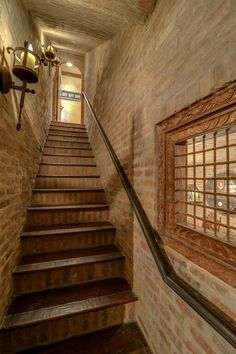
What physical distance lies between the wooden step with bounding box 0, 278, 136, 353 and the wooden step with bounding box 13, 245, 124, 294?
70 millimetres

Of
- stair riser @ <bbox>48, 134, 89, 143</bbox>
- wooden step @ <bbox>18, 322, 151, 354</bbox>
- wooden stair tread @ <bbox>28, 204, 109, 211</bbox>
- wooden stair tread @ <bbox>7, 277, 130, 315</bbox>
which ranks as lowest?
wooden step @ <bbox>18, 322, 151, 354</bbox>

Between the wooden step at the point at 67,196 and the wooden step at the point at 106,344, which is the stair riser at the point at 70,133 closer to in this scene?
the wooden step at the point at 67,196

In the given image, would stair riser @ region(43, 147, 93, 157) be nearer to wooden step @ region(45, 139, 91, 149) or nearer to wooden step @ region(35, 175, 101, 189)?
wooden step @ region(45, 139, 91, 149)

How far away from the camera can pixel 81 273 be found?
5.68 ft

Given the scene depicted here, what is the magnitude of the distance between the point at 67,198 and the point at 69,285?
1.10 metres

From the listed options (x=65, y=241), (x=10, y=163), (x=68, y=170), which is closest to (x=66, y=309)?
Result: (x=65, y=241)

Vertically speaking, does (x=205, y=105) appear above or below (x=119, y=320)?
above

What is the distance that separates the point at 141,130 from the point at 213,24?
0.85 metres

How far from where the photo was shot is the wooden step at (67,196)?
94.2 inches

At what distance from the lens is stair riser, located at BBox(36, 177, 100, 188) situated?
8.79ft

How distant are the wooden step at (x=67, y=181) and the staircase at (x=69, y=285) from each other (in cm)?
31

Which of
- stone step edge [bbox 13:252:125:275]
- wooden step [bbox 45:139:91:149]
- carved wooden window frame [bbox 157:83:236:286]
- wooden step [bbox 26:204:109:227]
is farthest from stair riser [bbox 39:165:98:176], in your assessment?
carved wooden window frame [bbox 157:83:236:286]

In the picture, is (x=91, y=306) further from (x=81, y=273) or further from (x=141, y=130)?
(x=141, y=130)

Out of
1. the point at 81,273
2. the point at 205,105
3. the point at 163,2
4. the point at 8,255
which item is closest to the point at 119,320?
the point at 81,273
